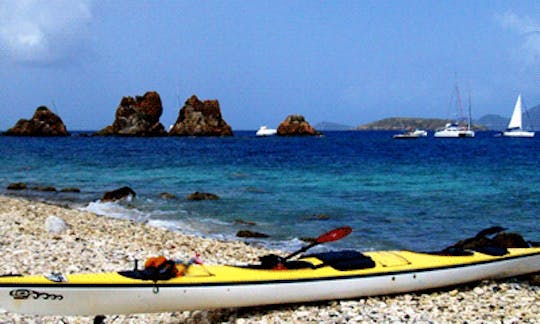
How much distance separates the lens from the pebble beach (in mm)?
6387

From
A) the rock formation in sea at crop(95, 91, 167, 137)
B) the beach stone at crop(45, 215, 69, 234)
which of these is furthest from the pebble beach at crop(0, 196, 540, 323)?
the rock formation in sea at crop(95, 91, 167, 137)

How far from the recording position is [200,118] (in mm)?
105062

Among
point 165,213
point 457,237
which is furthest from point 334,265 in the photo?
point 165,213

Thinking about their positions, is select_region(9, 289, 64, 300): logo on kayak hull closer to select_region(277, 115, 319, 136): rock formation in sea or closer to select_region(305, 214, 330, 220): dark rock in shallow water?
select_region(305, 214, 330, 220): dark rock in shallow water

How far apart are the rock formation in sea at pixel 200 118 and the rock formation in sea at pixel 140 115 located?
4687 millimetres

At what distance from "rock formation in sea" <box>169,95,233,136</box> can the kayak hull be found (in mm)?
98565

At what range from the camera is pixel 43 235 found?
10.7 metres

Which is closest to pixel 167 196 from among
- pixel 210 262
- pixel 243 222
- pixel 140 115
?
pixel 243 222

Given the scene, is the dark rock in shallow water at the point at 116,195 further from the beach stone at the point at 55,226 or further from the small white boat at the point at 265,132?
the small white boat at the point at 265,132

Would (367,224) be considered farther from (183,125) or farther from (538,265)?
(183,125)


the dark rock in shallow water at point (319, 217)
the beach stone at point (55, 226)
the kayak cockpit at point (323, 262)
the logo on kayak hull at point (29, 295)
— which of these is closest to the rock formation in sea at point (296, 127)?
the dark rock in shallow water at point (319, 217)

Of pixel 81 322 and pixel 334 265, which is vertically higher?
pixel 334 265

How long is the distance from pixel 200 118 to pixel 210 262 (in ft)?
318

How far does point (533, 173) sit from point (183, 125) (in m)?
83.3
